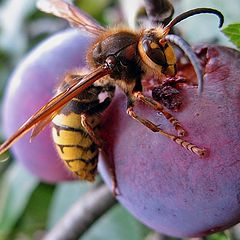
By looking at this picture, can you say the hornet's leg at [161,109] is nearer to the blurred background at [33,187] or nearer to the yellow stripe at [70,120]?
the yellow stripe at [70,120]

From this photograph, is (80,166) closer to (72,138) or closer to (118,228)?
(72,138)

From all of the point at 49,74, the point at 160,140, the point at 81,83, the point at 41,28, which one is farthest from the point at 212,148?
the point at 41,28

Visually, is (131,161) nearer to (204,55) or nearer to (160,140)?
(160,140)

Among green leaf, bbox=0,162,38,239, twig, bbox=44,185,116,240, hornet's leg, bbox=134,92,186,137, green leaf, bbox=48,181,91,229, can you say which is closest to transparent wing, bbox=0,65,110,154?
hornet's leg, bbox=134,92,186,137

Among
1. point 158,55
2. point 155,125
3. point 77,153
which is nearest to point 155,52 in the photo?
point 158,55

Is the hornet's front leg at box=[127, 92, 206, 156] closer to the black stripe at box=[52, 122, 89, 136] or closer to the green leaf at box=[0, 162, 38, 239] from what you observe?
the black stripe at box=[52, 122, 89, 136]

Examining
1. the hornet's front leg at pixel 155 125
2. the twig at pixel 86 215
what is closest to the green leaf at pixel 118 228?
the twig at pixel 86 215
